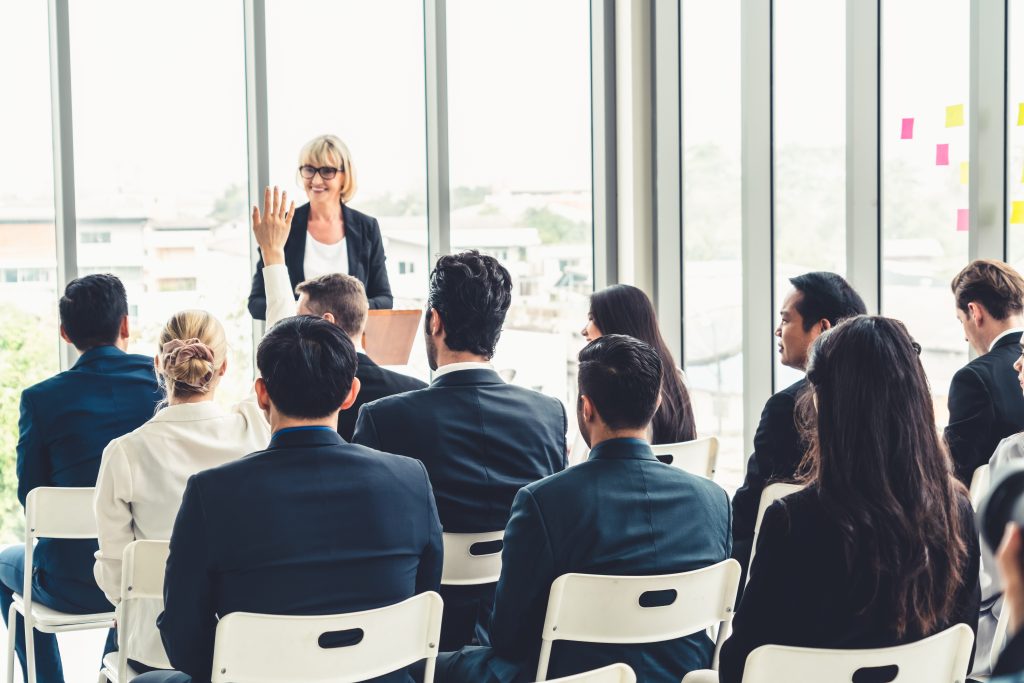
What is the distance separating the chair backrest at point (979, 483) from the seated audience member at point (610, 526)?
0.89m

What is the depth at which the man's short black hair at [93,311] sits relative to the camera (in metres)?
3.33

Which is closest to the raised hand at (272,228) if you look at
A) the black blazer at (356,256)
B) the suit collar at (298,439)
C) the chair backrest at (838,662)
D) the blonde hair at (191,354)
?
the black blazer at (356,256)

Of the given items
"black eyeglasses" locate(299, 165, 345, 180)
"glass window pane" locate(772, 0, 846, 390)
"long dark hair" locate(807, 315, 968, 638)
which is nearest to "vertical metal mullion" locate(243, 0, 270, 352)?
"black eyeglasses" locate(299, 165, 345, 180)

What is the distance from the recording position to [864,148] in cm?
443

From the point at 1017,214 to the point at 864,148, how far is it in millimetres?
706

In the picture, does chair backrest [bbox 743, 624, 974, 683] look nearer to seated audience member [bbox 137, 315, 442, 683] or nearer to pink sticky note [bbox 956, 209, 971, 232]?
seated audience member [bbox 137, 315, 442, 683]

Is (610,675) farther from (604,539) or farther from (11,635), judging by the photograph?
(11,635)

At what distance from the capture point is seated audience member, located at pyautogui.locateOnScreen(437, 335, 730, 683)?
6.73 ft

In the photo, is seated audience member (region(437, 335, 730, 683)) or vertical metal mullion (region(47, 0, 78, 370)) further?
vertical metal mullion (region(47, 0, 78, 370))

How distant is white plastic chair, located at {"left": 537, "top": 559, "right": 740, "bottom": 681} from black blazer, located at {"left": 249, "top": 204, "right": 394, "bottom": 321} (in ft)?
8.56

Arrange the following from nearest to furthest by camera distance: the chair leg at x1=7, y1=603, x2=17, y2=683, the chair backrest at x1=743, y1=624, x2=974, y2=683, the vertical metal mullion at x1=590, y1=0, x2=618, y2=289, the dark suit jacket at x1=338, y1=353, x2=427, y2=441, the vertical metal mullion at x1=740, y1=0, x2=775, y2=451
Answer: the chair backrest at x1=743, y1=624, x2=974, y2=683 → the dark suit jacket at x1=338, y1=353, x2=427, y2=441 → the chair leg at x1=7, y1=603, x2=17, y2=683 → the vertical metal mullion at x1=740, y1=0, x2=775, y2=451 → the vertical metal mullion at x1=590, y1=0, x2=618, y2=289

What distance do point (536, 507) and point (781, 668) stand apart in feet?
1.78

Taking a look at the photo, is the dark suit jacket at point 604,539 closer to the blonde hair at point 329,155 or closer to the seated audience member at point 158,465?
the seated audience member at point 158,465

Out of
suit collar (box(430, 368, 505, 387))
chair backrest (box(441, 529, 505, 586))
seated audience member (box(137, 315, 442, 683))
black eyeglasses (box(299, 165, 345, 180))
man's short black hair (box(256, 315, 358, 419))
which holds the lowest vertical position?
chair backrest (box(441, 529, 505, 586))
